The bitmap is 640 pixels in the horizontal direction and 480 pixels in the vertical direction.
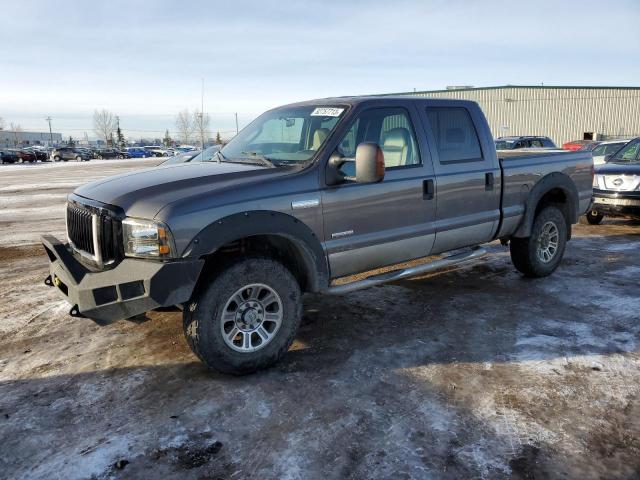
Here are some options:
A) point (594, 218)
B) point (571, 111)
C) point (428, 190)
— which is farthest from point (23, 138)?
point (428, 190)

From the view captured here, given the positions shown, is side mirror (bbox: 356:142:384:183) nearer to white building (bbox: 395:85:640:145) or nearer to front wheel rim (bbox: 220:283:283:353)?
front wheel rim (bbox: 220:283:283:353)

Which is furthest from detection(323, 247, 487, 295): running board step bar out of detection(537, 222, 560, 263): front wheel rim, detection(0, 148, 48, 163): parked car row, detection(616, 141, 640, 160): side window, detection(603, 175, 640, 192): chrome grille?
detection(0, 148, 48, 163): parked car row

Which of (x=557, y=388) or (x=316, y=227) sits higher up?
(x=316, y=227)

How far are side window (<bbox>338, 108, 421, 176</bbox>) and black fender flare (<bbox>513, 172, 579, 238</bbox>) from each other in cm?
179

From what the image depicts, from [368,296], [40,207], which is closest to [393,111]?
[368,296]

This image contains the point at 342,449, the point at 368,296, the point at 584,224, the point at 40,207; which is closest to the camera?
the point at 342,449

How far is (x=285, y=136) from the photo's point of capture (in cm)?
447

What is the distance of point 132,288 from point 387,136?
2467 mm

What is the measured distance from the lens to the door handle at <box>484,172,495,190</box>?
511 centimetres

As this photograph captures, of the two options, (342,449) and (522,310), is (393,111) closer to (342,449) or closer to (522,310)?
(522,310)

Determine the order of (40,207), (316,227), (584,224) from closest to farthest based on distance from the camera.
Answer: (316,227) < (584,224) < (40,207)

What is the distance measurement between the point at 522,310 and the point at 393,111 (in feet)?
7.56

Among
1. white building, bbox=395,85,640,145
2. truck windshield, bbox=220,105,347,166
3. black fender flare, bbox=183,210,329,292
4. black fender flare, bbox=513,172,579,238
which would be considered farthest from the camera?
white building, bbox=395,85,640,145

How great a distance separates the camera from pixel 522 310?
500 centimetres
